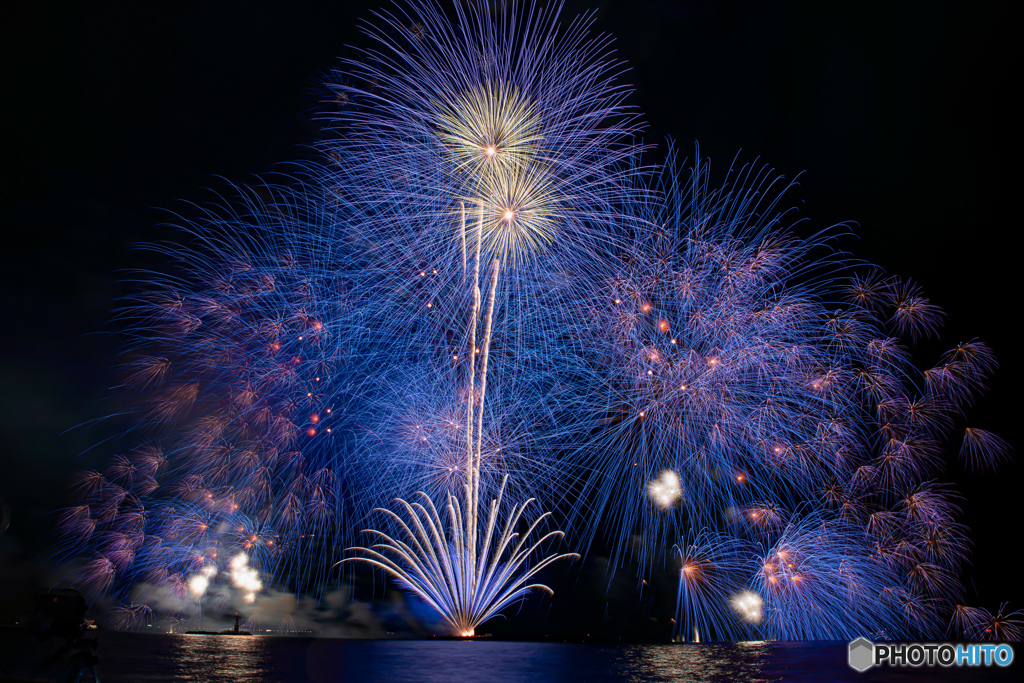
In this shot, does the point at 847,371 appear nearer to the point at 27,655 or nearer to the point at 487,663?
the point at 487,663

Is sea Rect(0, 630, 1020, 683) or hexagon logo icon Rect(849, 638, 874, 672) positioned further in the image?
hexagon logo icon Rect(849, 638, 874, 672)

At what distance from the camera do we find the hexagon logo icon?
13156 mm

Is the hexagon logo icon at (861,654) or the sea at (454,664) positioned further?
the hexagon logo icon at (861,654)

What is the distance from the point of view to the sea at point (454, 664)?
11.5 meters

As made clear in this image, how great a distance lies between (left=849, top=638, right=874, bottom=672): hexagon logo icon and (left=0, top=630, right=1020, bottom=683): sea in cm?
21

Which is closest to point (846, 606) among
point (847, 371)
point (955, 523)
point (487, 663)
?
point (955, 523)

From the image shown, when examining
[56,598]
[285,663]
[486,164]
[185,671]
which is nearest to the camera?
[56,598]

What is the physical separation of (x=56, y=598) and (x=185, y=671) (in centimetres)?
479

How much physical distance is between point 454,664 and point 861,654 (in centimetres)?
956

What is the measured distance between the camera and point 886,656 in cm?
1384

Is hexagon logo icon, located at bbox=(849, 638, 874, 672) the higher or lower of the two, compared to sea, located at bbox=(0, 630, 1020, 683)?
higher

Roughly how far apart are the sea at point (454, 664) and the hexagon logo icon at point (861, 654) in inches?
8.3

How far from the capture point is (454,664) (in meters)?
13.9

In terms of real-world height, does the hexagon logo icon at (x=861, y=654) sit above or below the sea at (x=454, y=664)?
above
